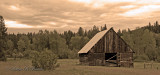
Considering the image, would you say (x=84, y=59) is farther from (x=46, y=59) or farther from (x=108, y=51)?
(x=46, y=59)

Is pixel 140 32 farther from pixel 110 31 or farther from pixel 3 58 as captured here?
pixel 3 58

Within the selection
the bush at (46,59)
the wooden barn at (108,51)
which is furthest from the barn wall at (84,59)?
the bush at (46,59)

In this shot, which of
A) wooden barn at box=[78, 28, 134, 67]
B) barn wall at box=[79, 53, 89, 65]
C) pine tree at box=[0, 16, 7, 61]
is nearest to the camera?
wooden barn at box=[78, 28, 134, 67]

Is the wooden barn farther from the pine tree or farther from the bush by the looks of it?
the pine tree

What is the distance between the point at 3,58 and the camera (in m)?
67.2

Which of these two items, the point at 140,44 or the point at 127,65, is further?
the point at 140,44

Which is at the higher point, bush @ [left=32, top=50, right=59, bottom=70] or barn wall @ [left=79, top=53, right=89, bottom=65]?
bush @ [left=32, top=50, right=59, bottom=70]

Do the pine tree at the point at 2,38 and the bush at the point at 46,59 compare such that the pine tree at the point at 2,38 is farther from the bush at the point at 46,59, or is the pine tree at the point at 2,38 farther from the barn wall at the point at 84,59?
the bush at the point at 46,59

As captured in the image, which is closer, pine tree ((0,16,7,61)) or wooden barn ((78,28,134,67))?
wooden barn ((78,28,134,67))

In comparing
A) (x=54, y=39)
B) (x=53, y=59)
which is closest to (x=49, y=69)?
(x=53, y=59)

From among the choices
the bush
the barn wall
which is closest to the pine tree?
the barn wall

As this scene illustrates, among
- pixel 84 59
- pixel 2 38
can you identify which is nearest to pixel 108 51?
pixel 84 59

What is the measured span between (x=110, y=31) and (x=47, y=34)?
239 feet

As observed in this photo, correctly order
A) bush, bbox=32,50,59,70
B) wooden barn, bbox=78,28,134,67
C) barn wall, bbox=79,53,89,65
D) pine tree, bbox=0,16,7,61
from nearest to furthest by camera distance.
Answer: bush, bbox=32,50,59,70 → wooden barn, bbox=78,28,134,67 → barn wall, bbox=79,53,89,65 → pine tree, bbox=0,16,7,61
